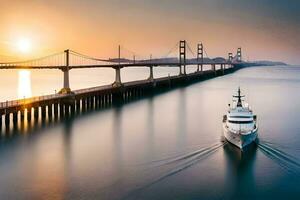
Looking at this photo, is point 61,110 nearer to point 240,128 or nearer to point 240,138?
point 240,128

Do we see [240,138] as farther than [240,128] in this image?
No

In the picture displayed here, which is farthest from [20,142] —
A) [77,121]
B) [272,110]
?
[272,110]

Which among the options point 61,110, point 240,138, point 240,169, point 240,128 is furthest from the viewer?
point 61,110

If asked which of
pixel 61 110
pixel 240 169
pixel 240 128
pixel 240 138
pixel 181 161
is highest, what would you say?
pixel 61 110

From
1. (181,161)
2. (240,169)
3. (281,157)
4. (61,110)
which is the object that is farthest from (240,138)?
(61,110)

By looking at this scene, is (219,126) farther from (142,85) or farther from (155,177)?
(142,85)

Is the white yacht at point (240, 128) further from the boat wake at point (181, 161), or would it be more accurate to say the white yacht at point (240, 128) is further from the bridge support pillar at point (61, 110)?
the bridge support pillar at point (61, 110)

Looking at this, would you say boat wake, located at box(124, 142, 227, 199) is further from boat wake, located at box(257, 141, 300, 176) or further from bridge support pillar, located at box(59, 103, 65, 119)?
bridge support pillar, located at box(59, 103, 65, 119)

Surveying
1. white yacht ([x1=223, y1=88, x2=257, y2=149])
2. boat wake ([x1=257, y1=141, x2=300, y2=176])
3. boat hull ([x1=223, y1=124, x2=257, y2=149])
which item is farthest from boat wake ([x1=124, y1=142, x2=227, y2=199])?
boat wake ([x1=257, y1=141, x2=300, y2=176])
